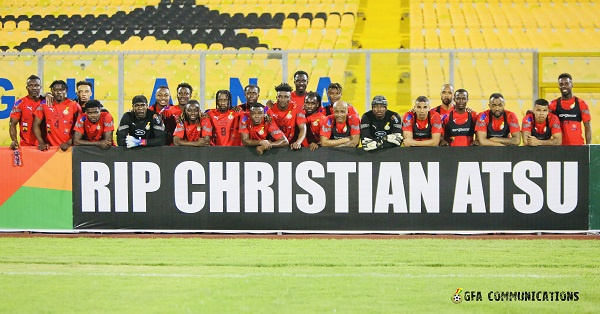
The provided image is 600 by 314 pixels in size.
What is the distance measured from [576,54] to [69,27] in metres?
16.4

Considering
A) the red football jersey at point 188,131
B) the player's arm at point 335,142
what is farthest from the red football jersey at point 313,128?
the red football jersey at point 188,131

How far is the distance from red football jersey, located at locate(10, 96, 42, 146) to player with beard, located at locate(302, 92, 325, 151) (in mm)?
3630

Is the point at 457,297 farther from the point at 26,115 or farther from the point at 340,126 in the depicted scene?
the point at 26,115

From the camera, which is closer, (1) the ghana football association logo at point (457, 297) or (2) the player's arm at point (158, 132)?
(1) the ghana football association logo at point (457, 297)

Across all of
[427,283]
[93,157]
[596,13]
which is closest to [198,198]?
[93,157]

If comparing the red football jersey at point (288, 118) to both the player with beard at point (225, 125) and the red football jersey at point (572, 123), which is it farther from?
the red football jersey at point (572, 123)

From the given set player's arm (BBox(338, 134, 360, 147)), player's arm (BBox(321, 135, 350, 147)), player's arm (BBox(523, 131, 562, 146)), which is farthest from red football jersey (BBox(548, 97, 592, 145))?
player's arm (BBox(321, 135, 350, 147))

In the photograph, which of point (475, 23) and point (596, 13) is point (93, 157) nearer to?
point (475, 23)

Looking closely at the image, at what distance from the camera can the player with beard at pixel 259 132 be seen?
1073cm

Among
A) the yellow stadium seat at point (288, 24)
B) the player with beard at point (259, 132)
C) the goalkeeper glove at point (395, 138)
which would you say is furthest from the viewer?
the yellow stadium seat at point (288, 24)

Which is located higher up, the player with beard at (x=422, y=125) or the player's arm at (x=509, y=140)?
the player with beard at (x=422, y=125)

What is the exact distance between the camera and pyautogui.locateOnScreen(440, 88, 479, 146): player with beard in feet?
36.4

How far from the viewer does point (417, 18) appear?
24.0 meters

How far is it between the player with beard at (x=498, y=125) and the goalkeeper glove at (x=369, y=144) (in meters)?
1.39
